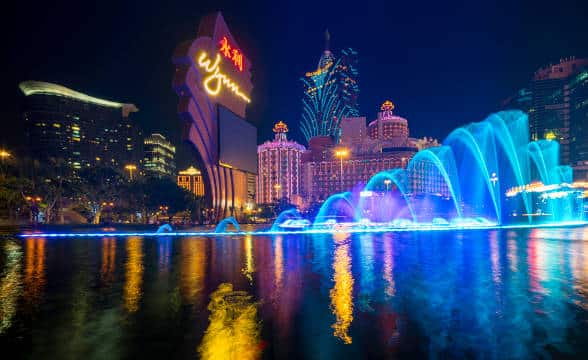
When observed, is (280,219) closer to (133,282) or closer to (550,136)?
(133,282)

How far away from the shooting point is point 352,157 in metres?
153

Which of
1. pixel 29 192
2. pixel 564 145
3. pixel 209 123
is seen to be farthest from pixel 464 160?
pixel 29 192

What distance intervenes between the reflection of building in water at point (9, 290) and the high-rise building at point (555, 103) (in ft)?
487

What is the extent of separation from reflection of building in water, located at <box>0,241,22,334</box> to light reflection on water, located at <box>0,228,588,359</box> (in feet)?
0.13

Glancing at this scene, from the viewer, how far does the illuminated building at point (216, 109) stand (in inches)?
1892

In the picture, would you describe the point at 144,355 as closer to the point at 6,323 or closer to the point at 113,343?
the point at 113,343

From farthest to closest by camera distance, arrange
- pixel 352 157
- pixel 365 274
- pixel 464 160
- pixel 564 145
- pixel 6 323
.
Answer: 1. pixel 352 157
2. pixel 464 160
3. pixel 564 145
4. pixel 365 274
5. pixel 6 323

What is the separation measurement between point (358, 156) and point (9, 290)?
147 metres

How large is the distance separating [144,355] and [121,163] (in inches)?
6845

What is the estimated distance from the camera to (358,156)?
499ft

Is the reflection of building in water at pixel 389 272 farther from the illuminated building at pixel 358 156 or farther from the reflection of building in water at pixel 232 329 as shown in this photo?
the illuminated building at pixel 358 156

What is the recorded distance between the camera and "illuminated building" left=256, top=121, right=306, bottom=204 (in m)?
170

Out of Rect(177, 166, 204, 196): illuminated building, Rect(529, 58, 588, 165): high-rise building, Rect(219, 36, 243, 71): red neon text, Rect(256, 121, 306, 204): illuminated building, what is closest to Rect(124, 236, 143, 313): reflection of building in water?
Rect(219, 36, 243, 71): red neon text

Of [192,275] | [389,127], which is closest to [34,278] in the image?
[192,275]
